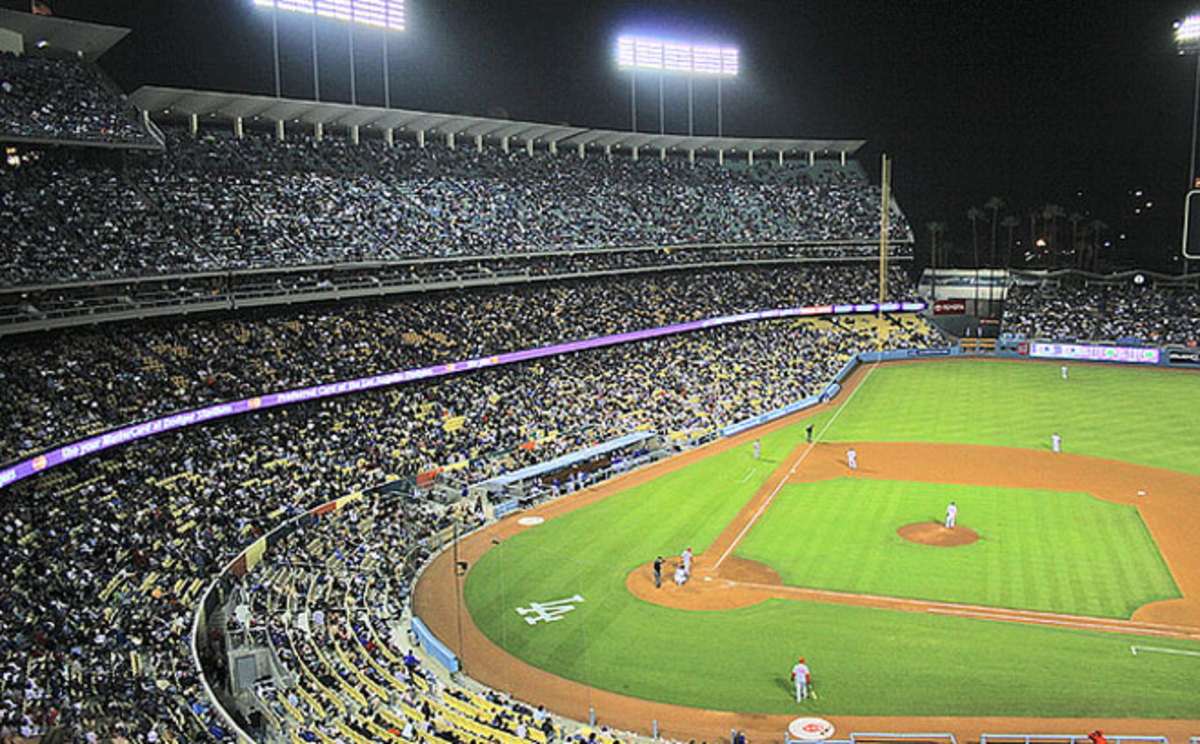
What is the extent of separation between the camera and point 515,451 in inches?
1524

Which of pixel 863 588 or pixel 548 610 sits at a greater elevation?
pixel 863 588

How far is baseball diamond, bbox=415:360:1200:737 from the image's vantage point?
1950cm

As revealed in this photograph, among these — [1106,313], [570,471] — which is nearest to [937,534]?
[570,471]

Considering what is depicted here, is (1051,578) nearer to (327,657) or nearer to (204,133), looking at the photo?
(327,657)

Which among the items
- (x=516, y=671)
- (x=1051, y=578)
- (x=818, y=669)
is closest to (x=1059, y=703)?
(x=818, y=669)

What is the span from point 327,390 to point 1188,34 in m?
39.3

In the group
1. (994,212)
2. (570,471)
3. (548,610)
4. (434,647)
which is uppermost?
(994,212)

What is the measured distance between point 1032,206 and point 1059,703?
7807 cm

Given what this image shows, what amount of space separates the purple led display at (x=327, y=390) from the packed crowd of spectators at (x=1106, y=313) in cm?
1451

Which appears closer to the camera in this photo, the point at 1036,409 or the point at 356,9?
the point at 1036,409

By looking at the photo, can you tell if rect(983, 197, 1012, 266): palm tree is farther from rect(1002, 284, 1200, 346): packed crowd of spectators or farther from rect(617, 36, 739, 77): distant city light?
rect(617, 36, 739, 77): distant city light

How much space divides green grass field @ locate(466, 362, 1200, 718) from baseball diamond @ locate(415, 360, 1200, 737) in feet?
0.25

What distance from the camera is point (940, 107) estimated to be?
77.3m

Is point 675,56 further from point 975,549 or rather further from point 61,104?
point 975,549
